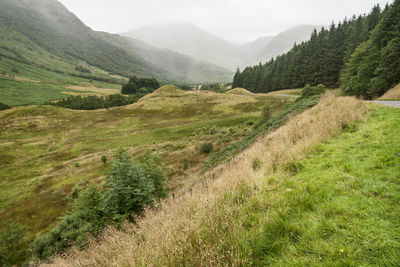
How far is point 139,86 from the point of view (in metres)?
134

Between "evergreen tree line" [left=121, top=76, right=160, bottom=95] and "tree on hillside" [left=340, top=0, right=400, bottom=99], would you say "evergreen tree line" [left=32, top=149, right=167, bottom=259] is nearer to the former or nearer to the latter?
"tree on hillside" [left=340, top=0, right=400, bottom=99]

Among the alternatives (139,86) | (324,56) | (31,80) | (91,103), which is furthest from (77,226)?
(31,80)

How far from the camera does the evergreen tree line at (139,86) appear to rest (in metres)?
127

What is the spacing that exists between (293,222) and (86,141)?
5172 cm

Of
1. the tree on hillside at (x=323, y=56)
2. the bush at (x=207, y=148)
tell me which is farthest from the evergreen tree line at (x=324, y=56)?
the bush at (x=207, y=148)

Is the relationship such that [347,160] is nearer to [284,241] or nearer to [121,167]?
[284,241]

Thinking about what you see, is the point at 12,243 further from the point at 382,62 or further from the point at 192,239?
the point at 382,62

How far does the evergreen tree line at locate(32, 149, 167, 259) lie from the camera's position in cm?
748

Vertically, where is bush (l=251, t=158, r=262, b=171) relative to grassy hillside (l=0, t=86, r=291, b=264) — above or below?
above

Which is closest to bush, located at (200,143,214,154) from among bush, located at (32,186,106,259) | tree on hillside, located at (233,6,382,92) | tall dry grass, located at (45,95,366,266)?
bush, located at (32,186,106,259)

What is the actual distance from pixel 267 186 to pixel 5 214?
25.7 metres

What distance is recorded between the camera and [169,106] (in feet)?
243

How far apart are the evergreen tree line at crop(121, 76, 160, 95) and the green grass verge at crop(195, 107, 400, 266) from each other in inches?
5230

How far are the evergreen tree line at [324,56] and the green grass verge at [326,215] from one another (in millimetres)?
55596
